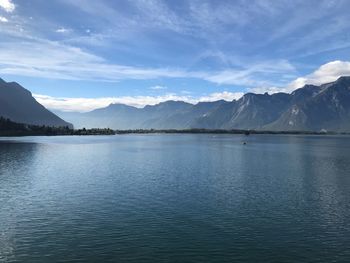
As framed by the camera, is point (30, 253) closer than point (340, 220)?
Yes

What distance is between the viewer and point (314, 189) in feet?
257

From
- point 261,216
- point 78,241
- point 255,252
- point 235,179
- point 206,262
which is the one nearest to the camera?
point 206,262

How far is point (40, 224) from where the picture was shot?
164 feet

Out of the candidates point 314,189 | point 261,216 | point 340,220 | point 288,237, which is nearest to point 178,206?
point 261,216

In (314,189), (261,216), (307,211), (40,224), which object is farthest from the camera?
(314,189)

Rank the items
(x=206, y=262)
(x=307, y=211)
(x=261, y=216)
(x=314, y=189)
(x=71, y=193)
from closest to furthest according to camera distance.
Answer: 1. (x=206, y=262)
2. (x=261, y=216)
3. (x=307, y=211)
4. (x=71, y=193)
5. (x=314, y=189)

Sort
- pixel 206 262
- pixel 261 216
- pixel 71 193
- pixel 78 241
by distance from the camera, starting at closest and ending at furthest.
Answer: pixel 206 262 → pixel 78 241 → pixel 261 216 → pixel 71 193

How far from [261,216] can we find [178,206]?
44.9ft

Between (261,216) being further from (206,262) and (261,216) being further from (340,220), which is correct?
(206,262)

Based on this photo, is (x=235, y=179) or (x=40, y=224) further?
(x=235, y=179)

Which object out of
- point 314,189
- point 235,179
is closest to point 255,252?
point 314,189

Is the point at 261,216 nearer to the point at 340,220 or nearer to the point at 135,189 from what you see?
the point at 340,220

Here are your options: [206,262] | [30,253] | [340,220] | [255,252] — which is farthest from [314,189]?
[30,253]

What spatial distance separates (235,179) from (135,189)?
28523mm
